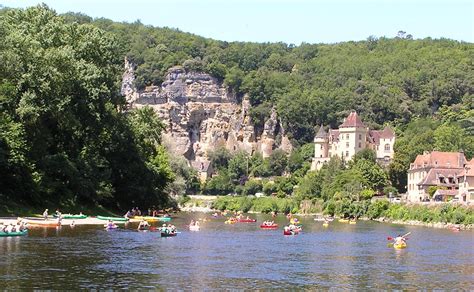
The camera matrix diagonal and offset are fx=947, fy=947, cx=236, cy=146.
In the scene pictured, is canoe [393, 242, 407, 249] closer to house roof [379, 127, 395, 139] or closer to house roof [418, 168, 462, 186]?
house roof [418, 168, 462, 186]

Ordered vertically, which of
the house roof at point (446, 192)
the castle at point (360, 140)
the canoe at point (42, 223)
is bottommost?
the canoe at point (42, 223)

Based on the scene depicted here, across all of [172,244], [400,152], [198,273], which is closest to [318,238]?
[172,244]

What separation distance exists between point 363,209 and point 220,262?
74.1m

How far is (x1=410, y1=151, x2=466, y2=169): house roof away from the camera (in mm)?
137625

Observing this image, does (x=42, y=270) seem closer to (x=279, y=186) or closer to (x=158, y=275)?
(x=158, y=275)

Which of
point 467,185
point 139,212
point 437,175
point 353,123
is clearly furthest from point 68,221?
point 353,123

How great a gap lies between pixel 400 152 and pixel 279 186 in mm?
37064

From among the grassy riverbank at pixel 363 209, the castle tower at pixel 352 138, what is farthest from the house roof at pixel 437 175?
the castle tower at pixel 352 138

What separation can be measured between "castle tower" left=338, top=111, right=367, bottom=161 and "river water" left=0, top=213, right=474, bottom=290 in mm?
110047

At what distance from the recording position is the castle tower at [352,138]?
190 meters

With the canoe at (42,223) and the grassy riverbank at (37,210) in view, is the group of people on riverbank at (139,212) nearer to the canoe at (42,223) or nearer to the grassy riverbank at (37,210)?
the grassy riverbank at (37,210)

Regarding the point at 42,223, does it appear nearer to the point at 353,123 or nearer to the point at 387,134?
the point at 353,123

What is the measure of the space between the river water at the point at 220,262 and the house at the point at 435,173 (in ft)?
173

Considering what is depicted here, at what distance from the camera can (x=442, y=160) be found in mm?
139000
